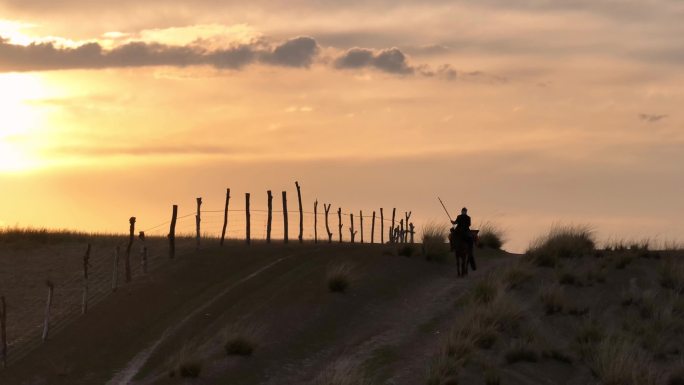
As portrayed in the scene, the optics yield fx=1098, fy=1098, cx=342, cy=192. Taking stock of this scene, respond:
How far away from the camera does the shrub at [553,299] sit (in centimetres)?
3484

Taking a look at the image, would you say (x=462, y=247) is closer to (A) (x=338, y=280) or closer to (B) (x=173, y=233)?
(A) (x=338, y=280)

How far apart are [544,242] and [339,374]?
57.7 feet

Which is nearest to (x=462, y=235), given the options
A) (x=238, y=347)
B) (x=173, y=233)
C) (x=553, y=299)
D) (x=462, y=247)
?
(x=462, y=247)

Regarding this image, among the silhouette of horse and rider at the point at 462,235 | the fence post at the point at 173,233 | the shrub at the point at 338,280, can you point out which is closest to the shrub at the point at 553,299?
the silhouette of horse and rider at the point at 462,235

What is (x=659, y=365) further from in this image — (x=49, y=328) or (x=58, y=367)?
(x=49, y=328)

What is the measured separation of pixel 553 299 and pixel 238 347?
10617 mm

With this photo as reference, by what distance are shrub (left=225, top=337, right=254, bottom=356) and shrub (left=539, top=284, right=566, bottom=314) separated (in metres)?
9.85

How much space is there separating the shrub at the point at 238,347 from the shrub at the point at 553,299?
9852 mm

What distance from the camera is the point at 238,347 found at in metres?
31.0

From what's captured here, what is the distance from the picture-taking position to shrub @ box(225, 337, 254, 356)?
31.0 metres

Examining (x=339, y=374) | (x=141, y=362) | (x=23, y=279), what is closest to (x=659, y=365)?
(x=339, y=374)

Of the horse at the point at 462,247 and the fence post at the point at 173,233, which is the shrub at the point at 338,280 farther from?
the fence post at the point at 173,233

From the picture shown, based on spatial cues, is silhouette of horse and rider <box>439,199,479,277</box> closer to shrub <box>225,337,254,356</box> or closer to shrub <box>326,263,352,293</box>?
shrub <box>326,263,352,293</box>

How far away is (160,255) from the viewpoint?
53.3 m
